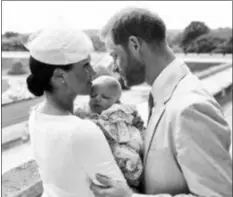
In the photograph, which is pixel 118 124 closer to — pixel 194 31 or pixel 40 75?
pixel 40 75

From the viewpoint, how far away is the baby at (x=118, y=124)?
154 cm

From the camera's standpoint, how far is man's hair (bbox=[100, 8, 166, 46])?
4.78 feet

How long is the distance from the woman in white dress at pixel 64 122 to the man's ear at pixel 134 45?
0.14m

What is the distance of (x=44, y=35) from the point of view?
1416 millimetres

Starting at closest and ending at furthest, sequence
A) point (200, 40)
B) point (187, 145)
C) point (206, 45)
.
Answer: point (187, 145) < point (206, 45) < point (200, 40)

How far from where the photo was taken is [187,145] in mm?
1275

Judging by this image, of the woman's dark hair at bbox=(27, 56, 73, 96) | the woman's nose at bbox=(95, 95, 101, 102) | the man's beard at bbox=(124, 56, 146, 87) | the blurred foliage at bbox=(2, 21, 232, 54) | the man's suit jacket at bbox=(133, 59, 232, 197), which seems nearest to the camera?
the man's suit jacket at bbox=(133, 59, 232, 197)

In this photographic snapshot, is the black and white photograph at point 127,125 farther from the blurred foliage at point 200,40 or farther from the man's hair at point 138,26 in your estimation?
the blurred foliage at point 200,40

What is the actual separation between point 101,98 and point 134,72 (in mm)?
352

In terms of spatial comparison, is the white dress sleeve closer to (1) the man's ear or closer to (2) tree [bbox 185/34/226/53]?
(1) the man's ear

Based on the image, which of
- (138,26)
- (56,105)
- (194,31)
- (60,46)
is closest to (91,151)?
(56,105)

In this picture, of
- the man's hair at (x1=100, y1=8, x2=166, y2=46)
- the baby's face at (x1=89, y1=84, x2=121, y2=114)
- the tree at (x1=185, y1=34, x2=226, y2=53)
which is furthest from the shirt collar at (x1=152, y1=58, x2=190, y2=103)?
the tree at (x1=185, y1=34, x2=226, y2=53)

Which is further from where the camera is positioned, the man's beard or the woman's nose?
the woman's nose

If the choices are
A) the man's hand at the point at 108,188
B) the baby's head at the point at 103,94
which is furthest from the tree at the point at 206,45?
the man's hand at the point at 108,188
